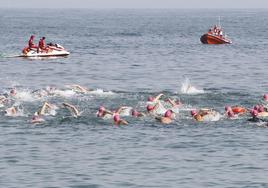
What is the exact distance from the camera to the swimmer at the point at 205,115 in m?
40.7

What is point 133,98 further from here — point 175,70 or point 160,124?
point 175,70

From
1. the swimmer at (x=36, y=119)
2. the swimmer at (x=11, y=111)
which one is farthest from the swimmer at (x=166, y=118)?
the swimmer at (x=11, y=111)

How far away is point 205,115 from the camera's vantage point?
41.0m

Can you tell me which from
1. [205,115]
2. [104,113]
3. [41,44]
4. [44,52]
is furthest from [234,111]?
[44,52]

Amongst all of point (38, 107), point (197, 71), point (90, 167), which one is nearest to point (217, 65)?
point (197, 71)

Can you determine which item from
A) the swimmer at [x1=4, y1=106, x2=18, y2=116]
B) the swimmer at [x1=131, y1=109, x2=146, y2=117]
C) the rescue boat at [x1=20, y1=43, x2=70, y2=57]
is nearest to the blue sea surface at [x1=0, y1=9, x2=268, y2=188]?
the swimmer at [x1=4, y1=106, x2=18, y2=116]

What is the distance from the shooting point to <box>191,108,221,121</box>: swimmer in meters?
40.7

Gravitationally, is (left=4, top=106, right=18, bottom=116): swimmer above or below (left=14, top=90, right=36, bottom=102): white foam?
above

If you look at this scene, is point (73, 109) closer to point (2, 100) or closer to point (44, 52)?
point (2, 100)

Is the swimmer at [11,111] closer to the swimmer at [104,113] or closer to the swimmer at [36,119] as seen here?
the swimmer at [36,119]

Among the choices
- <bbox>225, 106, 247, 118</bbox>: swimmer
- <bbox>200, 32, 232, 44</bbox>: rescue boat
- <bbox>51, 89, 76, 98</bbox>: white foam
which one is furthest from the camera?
<bbox>200, 32, 232, 44</bbox>: rescue boat

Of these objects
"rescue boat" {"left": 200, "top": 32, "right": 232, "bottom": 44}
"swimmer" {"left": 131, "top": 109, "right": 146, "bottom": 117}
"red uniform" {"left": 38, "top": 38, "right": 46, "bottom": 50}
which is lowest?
"rescue boat" {"left": 200, "top": 32, "right": 232, "bottom": 44}

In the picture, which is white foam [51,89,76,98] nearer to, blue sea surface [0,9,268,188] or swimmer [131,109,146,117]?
blue sea surface [0,9,268,188]

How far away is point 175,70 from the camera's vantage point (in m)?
74.8
